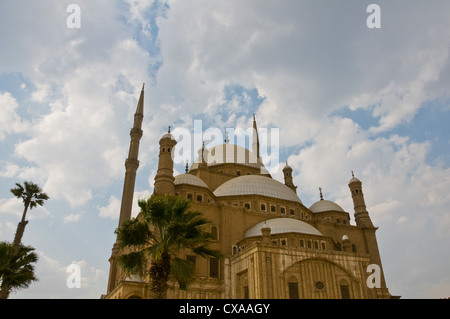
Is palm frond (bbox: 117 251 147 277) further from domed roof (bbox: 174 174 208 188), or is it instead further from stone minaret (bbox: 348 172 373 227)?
stone minaret (bbox: 348 172 373 227)

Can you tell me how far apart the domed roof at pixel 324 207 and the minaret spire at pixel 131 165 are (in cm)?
1916

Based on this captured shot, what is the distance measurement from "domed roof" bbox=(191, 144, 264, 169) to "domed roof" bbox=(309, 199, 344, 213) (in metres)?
8.47

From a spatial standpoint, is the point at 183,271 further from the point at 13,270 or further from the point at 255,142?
the point at 255,142

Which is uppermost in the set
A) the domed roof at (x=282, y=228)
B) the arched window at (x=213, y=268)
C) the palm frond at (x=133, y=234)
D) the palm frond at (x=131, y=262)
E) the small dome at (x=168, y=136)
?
the small dome at (x=168, y=136)

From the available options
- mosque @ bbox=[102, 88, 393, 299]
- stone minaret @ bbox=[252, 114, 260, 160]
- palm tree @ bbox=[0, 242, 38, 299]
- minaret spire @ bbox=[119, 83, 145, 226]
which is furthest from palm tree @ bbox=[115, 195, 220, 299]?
stone minaret @ bbox=[252, 114, 260, 160]

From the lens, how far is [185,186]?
32.2 meters

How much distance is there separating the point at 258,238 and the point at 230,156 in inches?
650

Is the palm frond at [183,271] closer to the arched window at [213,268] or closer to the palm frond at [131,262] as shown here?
the palm frond at [131,262]

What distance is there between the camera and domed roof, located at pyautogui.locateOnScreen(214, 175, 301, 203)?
34219 mm

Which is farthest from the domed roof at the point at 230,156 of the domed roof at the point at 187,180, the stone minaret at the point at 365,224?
the stone minaret at the point at 365,224

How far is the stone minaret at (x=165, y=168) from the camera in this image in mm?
30172

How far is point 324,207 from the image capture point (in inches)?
1519
